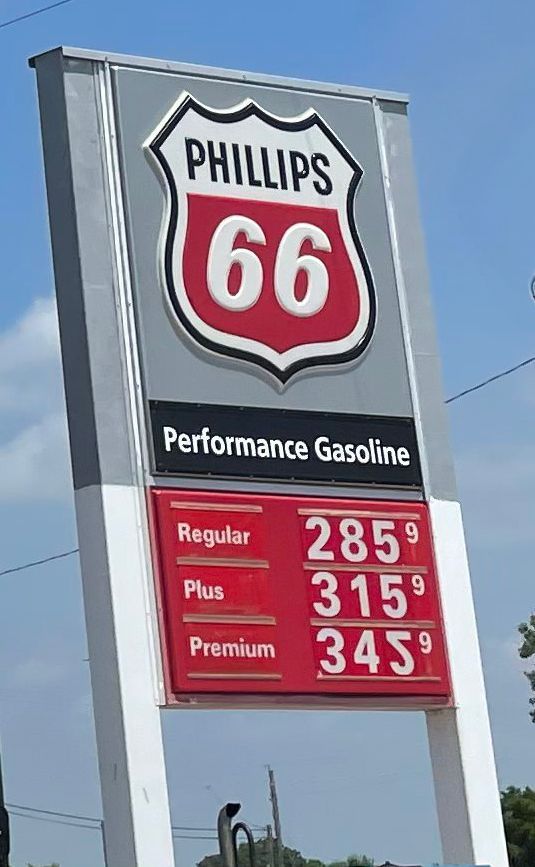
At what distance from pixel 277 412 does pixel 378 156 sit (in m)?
2.35

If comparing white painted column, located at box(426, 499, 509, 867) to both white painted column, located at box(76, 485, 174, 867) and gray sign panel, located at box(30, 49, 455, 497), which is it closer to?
gray sign panel, located at box(30, 49, 455, 497)

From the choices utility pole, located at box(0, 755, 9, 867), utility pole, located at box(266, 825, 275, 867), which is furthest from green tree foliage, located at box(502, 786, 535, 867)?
utility pole, located at box(0, 755, 9, 867)

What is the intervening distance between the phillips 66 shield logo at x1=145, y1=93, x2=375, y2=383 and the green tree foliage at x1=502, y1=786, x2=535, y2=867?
3947 cm

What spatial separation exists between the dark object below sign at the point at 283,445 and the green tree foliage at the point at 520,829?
129 feet

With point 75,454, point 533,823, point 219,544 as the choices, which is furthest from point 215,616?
point 533,823

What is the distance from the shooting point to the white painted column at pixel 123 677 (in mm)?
11266

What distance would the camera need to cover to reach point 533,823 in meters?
51.7

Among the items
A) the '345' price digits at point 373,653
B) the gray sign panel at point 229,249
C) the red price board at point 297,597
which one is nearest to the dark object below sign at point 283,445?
the gray sign panel at point 229,249

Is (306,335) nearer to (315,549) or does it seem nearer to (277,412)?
(277,412)

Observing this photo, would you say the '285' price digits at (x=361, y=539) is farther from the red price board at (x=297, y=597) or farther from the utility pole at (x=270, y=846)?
the utility pole at (x=270, y=846)

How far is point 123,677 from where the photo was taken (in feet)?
37.5

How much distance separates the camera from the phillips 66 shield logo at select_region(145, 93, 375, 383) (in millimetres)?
12539

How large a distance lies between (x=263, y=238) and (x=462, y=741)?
12.0 feet

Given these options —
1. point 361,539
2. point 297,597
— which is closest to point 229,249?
point 361,539
